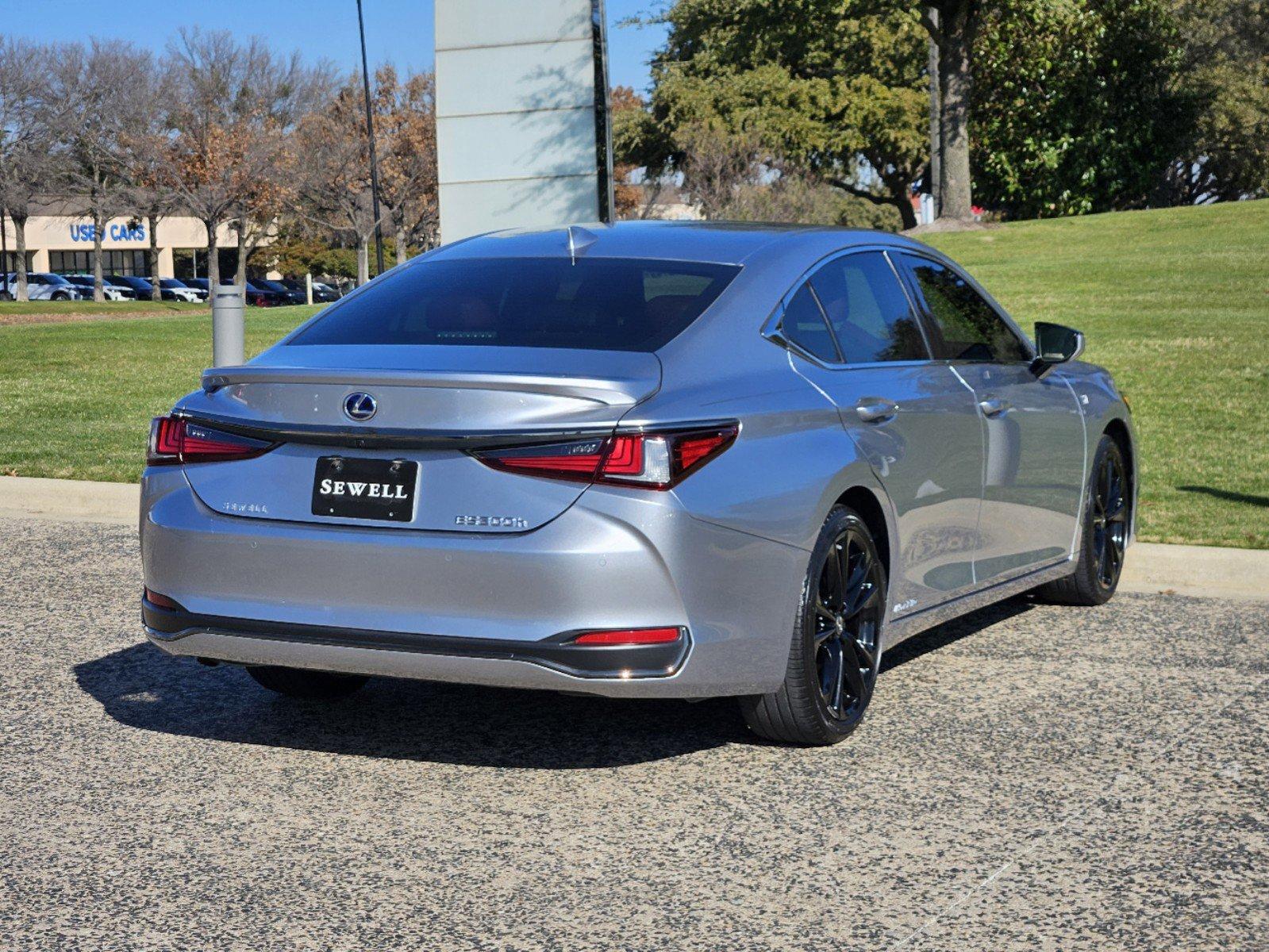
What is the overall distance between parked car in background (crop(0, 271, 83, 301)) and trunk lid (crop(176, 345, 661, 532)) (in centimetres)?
7281

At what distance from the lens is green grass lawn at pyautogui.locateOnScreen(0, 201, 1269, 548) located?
37.8 feet

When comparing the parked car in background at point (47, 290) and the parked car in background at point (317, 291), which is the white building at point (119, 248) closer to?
the parked car in background at point (317, 291)

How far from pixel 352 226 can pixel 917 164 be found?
21.8 m

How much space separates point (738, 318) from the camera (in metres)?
5.22

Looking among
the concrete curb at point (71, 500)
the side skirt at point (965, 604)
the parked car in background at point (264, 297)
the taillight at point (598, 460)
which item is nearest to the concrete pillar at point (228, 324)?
the concrete curb at point (71, 500)

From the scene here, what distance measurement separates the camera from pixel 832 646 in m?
5.35

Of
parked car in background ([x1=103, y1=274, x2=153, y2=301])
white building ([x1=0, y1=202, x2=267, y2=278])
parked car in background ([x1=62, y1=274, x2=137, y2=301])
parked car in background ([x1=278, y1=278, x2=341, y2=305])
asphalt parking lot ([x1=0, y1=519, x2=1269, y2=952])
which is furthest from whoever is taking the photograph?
white building ([x1=0, y1=202, x2=267, y2=278])

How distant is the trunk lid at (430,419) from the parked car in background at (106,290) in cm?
7173

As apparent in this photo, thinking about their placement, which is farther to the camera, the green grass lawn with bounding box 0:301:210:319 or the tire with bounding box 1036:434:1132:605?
the green grass lawn with bounding box 0:301:210:319

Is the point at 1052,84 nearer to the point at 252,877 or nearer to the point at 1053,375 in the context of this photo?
the point at 1053,375

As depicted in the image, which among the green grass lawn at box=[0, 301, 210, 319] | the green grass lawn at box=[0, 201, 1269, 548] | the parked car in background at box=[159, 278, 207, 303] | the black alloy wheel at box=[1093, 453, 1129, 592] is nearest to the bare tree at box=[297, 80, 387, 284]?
the green grass lawn at box=[0, 301, 210, 319]

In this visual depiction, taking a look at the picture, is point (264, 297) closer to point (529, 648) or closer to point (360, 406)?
point (360, 406)

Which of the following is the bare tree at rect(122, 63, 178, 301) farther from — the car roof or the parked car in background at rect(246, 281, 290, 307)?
the car roof

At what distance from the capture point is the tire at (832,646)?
16.7 feet
